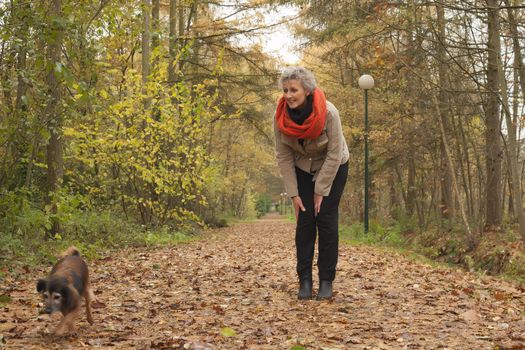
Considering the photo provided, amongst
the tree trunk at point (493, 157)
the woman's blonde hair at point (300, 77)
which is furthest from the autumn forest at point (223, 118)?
the woman's blonde hair at point (300, 77)

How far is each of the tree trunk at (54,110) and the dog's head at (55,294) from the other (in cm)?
198

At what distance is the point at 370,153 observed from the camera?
1923 cm

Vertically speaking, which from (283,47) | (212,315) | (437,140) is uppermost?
(283,47)

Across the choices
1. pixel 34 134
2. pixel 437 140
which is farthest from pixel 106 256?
pixel 437 140

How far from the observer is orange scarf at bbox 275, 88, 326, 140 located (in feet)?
14.9

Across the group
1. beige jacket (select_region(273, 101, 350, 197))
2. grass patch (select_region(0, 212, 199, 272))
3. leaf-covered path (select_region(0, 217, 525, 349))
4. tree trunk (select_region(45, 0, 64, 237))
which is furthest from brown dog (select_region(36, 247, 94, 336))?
grass patch (select_region(0, 212, 199, 272))

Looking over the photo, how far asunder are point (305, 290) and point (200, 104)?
26.7ft

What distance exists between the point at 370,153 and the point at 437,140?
5199mm

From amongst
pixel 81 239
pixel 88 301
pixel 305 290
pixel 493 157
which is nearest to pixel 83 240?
pixel 81 239

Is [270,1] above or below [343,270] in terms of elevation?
above

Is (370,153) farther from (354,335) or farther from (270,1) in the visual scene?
(354,335)

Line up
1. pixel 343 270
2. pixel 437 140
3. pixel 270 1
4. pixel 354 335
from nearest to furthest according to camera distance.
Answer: pixel 354 335 < pixel 343 270 < pixel 437 140 < pixel 270 1

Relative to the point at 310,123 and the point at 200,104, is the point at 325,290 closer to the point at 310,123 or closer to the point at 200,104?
the point at 310,123

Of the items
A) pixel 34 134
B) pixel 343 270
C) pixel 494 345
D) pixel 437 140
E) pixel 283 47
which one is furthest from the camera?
pixel 283 47
